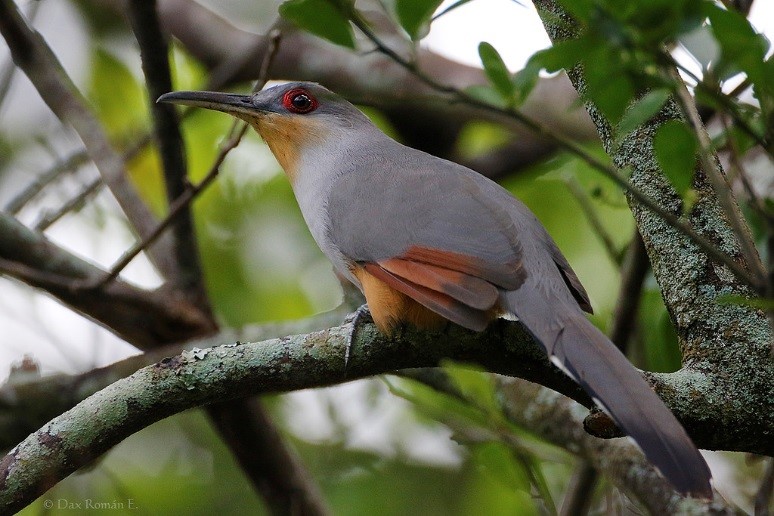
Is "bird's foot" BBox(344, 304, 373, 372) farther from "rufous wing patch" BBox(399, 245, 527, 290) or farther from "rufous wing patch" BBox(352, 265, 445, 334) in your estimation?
"rufous wing patch" BBox(399, 245, 527, 290)

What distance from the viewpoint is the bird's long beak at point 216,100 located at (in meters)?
3.70

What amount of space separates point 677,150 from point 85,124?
355 centimetres

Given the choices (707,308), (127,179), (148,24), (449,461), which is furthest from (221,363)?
(449,461)

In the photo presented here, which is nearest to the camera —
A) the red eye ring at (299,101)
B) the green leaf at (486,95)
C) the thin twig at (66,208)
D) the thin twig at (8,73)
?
the green leaf at (486,95)

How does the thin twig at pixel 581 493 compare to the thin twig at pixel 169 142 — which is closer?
the thin twig at pixel 169 142

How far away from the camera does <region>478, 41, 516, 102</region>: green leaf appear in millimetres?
2305

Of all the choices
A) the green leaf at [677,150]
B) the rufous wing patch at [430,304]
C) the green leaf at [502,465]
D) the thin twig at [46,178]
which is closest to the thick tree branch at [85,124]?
the thin twig at [46,178]

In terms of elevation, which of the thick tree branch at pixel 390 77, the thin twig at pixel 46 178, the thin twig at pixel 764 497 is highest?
the thick tree branch at pixel 390 77

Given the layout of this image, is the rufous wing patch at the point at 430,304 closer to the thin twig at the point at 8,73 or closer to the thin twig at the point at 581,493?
the thin twig at the point at 581,493

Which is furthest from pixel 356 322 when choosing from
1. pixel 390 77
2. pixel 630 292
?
pixel 390 77

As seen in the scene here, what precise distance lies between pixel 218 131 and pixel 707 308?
3846 mm

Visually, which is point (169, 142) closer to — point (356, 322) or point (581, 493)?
point (356, 322)

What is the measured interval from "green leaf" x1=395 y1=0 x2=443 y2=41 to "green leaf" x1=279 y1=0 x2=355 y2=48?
151 mm

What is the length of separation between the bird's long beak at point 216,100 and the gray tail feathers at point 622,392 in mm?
1886
